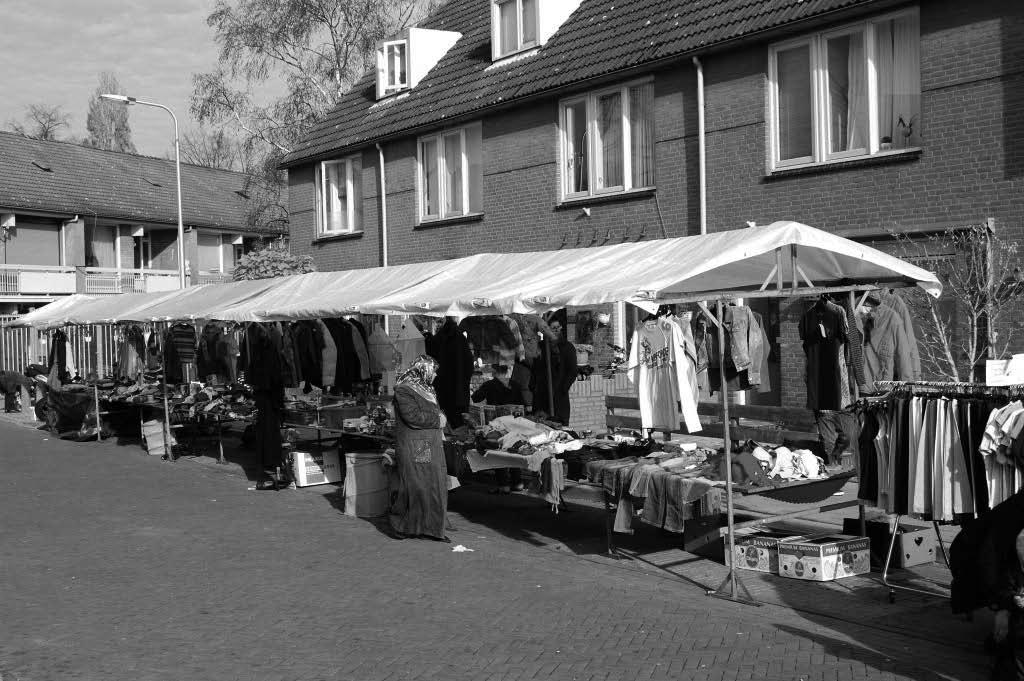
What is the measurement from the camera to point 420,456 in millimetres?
10500

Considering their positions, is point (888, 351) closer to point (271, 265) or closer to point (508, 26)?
point (508, 26)

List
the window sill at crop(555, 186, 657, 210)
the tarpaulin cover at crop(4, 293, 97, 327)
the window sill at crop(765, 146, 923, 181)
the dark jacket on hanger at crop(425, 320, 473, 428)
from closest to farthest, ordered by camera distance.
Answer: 1. the dark jacket on hanger at crop(425, 320, 473, 428)
2. the window sill at crop(765, 146, 923, 181)
3. the window sill at crop(555, 186, 657, 210)
4. the tarpaulin cover at crop(4, 293, 97, 327)

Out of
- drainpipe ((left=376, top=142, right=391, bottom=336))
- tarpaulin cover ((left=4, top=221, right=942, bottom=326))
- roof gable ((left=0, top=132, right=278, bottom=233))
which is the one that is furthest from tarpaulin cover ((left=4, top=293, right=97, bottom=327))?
roof gable ((left=0, top=132, right=278, bottom=233))

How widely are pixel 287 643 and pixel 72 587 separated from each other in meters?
2.77

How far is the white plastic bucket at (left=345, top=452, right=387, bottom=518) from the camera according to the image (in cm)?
1188

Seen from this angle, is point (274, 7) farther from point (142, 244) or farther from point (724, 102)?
point (724, 102)

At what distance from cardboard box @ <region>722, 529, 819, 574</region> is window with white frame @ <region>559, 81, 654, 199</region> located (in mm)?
9701

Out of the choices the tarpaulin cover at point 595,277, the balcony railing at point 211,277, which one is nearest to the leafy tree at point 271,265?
the tarpaulin cover at point 595,277

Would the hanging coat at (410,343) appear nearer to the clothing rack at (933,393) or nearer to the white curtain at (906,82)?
the clothing rack at (933,393)

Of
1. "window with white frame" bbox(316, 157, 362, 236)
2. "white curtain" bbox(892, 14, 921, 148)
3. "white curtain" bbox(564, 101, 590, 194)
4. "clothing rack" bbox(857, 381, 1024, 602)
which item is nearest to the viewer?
"clothing rack" bbox(857, 381, 1024, 602)

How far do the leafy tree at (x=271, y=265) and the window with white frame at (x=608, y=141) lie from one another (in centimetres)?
947

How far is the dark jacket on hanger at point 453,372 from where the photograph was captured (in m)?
12.7

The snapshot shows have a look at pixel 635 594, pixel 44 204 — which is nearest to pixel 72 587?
pixel 635 594

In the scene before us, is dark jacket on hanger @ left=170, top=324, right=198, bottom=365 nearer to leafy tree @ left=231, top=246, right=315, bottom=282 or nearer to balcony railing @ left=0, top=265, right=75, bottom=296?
leafy tree @ left=231, top=246, right=315, bottom=282
